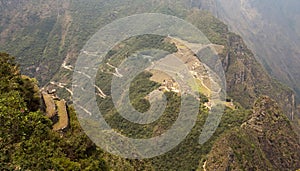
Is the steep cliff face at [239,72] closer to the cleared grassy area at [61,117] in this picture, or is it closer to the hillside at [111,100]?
the hillside at [111,100]

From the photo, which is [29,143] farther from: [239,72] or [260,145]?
[239,72]

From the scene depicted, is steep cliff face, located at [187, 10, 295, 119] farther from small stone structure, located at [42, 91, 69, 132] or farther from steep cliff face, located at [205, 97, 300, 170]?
small stone structure, located at [42, 91, 69, 132]

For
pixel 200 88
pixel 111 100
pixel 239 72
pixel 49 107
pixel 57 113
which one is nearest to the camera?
pixel 57 113

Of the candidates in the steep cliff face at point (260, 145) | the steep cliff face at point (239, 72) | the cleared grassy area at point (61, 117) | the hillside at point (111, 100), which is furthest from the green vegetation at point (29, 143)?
the steep cliff face at point (239, 72)

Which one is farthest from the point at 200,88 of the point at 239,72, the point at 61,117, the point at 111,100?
the point at 61,117

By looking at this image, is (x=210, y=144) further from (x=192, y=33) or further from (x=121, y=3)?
(x=121, y=3)

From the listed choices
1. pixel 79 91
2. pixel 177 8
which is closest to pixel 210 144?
pixel 79 91
